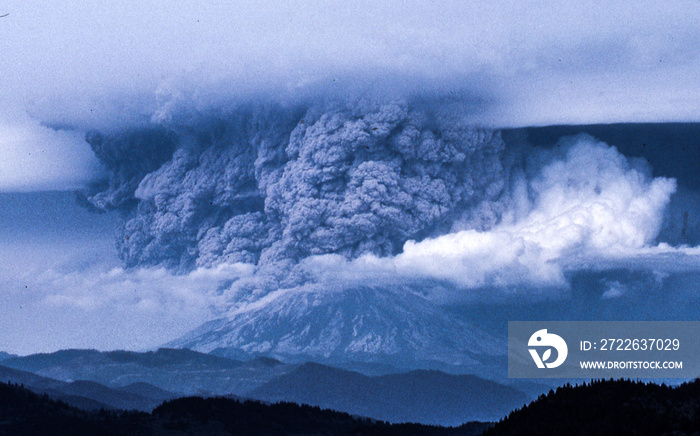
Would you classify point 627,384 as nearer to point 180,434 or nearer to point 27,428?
point 180,434

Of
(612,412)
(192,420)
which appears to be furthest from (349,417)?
(612,412)

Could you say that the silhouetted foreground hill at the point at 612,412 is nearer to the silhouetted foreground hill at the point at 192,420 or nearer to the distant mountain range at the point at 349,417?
the distant mountain range at the point at 349,417

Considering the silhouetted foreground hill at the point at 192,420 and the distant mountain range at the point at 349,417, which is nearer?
the distant mountain range at the point at 349,417

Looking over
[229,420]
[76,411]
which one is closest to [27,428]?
[76,411]

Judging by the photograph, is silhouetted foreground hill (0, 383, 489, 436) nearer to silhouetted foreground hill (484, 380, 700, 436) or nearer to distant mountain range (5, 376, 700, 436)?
distant mountain range (5, 376, 700, 436)

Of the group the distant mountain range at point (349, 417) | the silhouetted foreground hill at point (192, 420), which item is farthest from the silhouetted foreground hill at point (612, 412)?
the silhouetted foreground hill at point (192, 420)

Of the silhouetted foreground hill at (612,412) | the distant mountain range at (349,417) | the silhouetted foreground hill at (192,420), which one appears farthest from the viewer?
the silhouetted foreground hill at (192,420)
